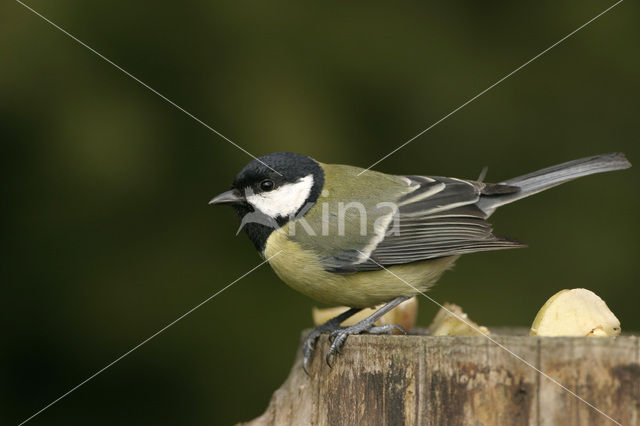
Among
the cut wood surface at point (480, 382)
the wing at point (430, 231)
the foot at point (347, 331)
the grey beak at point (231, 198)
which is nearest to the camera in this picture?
the cut wood surface at point (480, 382)

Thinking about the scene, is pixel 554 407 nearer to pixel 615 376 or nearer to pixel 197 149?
pixel 615 376

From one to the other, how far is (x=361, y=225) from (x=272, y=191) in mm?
279

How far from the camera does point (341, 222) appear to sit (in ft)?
6.68

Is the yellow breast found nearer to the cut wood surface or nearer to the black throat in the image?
the black throat

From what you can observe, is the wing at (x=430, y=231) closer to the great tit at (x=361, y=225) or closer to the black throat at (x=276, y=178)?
the great tit at (x=361, y=225)

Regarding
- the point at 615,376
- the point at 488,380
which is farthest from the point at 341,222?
the point at 615,376

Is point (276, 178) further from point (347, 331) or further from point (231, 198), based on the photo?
point (347, 331)

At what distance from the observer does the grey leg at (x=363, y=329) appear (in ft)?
5.37

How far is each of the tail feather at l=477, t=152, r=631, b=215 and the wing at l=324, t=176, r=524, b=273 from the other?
0.17 feet

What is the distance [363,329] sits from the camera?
1.86m

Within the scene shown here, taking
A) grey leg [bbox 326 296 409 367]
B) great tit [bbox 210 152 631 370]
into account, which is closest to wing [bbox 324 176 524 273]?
great tit [bbox 210 152 631 370]

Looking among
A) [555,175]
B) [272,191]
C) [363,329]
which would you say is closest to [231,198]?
[272,191]

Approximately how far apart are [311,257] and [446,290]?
44.8 inches

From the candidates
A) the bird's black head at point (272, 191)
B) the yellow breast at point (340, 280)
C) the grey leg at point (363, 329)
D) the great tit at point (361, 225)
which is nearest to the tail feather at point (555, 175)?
the great tit at point (361, 225)
